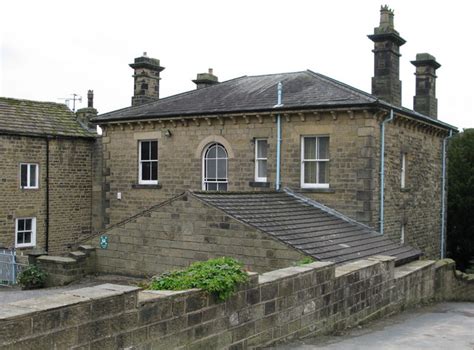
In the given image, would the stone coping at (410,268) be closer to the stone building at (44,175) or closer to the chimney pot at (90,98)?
the stone building at (44,175)

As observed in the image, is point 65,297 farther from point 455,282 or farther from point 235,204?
point 455,282

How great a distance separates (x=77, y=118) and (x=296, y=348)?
69.3ft

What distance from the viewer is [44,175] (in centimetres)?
2423

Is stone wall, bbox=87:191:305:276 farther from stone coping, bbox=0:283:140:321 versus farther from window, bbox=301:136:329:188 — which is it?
stone coping, bbox=0:283:140:321

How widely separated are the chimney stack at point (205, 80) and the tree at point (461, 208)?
14496mm

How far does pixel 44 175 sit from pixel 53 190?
2.51ft

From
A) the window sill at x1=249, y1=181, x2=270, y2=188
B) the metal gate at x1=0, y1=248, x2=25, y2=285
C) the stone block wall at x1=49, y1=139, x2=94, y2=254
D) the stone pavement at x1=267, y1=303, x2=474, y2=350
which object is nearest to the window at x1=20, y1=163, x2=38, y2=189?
the stone block wall at x1=49, y1=139, x2=94, y2=254

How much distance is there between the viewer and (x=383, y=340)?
28.9 feet

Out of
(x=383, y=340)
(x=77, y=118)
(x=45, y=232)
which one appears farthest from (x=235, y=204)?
(x=77, y=118)

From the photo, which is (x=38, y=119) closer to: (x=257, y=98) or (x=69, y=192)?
(x=69, y=192)

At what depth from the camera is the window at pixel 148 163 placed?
2170cm

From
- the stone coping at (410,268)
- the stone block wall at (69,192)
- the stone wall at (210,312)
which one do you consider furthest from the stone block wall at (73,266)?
the stone block wall at (69,192)

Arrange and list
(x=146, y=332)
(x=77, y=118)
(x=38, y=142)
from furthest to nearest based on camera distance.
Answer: (x=77, y=118) < (x=38, y=142) < (x=146, y=332)

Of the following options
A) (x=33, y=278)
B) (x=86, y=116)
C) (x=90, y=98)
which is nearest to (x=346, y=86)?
(x=33, y=278)
